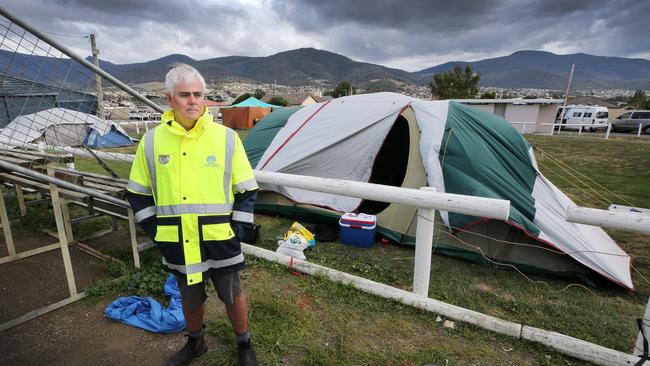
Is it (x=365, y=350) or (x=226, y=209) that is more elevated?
(x=226, y=209)

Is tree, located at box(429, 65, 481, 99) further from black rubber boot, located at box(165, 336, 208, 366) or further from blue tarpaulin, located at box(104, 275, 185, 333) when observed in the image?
black rubber boot, located at box(165, 336, 208, 366)

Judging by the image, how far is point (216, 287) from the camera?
1.92 m

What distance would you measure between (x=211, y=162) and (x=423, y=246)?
1.61m

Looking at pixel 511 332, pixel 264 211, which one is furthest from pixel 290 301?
pixel 264 211

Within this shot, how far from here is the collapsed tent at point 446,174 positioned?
335 cm

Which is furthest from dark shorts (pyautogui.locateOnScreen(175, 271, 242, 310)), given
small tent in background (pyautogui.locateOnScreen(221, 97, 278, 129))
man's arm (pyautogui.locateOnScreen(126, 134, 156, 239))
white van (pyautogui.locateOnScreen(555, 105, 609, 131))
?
white van (pyautogui.locateOnScreen(555, 105, 609, 131))

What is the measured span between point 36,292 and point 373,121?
3.95 metres

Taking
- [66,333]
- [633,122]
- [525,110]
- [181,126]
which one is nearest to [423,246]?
[181,126]

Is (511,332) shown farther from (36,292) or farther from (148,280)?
(36,292)

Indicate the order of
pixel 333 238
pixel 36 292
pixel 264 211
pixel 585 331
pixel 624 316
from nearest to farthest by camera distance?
pixel 585 331, pixel 624 316, pixel 36 292, pixel 333 238, pixel 264 211

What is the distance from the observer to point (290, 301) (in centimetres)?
265

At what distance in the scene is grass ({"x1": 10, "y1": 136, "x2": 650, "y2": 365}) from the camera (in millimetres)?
2117

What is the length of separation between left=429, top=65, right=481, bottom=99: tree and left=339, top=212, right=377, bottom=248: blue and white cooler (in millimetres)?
40224

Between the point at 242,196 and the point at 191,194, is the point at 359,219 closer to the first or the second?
the point at 242,196
